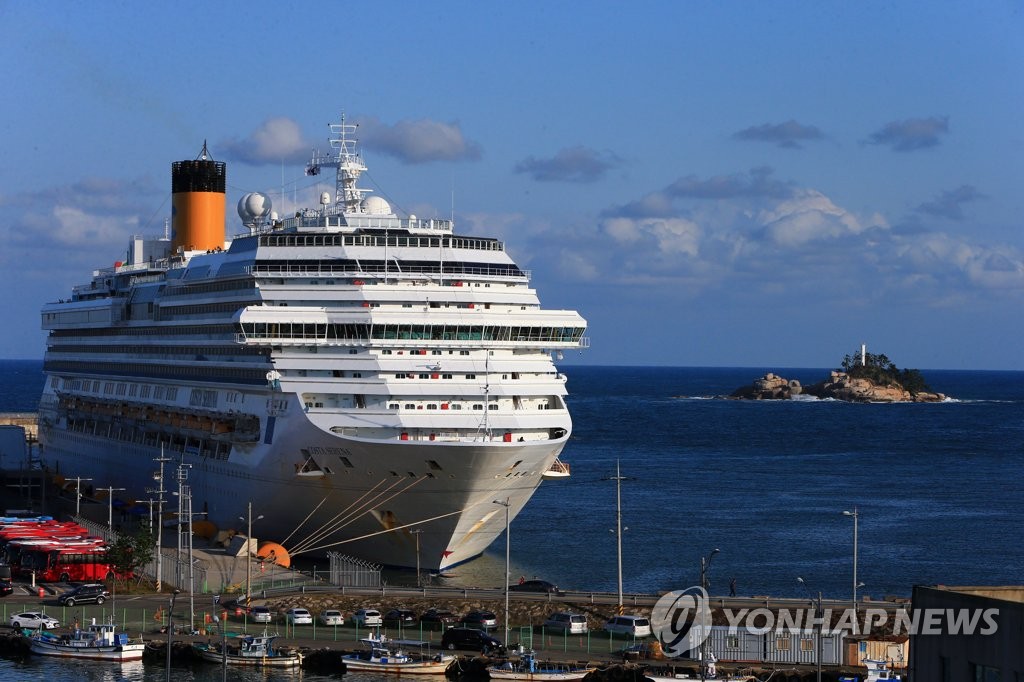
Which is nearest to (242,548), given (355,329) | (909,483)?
(355,329)

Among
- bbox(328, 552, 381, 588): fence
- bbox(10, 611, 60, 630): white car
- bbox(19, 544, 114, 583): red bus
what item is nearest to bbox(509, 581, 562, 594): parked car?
bbox(328, 552, 381, 588): fence

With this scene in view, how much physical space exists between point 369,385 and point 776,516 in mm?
34860

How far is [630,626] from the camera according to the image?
46250 millimetres

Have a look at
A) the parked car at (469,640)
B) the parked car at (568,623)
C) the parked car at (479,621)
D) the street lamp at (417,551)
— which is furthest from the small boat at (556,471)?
the parked car at (469,640)

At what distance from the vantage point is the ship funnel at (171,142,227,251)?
79438mm

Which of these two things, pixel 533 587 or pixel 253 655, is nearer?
pixel 253 655

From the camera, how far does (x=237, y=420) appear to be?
59.5 metres

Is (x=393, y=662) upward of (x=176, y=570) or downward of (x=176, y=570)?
downward

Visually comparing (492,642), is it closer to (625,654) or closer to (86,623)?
(625,654)

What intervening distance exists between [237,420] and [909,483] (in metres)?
56.2

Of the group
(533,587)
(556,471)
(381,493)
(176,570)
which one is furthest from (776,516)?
(176,570)

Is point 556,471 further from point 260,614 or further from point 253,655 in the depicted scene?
point 253,655

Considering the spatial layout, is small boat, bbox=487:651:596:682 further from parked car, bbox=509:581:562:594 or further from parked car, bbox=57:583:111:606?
parked car, bbox=57:583:111:606

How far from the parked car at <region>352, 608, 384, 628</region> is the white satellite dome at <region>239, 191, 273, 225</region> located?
2748 cm
